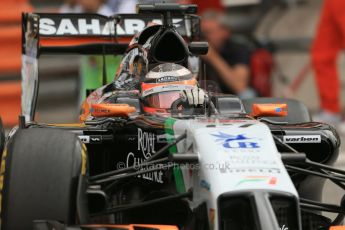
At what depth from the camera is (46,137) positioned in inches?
216

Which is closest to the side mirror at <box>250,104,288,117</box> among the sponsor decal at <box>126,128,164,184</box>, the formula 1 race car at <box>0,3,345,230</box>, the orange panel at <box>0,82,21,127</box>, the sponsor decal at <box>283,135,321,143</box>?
the formula 1 race car at <box>0,3,345,230</box>

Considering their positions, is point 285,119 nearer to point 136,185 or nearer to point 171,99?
point 171,99

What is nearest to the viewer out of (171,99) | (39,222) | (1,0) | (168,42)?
(39,222)

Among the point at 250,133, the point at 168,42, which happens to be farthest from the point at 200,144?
the point at 168,42

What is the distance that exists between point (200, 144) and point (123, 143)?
78 cm

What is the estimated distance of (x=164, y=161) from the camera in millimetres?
5586

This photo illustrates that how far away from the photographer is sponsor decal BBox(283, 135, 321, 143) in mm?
6043

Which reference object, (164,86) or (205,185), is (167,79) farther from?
(205,185)

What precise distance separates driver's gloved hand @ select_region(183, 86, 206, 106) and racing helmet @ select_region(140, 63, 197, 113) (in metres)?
0.07

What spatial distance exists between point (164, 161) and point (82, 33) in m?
2.99

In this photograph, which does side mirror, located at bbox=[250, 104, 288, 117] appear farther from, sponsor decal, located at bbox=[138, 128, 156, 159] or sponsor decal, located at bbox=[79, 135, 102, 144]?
sponsor decal, located at bbox=[79, 135, 102, 144]

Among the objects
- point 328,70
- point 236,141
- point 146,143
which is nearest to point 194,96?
point 146,143

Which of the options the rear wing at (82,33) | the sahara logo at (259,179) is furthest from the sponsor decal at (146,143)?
the rear wing at (82,33)

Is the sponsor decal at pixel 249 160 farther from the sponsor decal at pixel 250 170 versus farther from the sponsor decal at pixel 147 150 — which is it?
the sponsor decal at pixel 147 150
